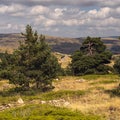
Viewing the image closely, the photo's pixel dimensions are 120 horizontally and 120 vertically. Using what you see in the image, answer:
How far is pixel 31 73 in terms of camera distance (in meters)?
32.2

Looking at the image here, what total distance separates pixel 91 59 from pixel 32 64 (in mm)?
24960

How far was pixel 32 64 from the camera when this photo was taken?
33.3m

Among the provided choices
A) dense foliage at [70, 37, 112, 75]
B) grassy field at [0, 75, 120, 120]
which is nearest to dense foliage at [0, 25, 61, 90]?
grassy field at [0, 75, 120, 120]

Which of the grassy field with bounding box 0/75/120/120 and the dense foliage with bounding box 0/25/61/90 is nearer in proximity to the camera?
the grassy field with bounding box 0/75/120/120

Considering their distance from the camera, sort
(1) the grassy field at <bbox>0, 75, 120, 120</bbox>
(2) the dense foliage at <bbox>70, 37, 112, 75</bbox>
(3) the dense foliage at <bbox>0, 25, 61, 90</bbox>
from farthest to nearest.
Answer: (2) the dense foliage at <bbox>70, 37, 112, 75</bbox> < (3) the dense foliage at <bbox>0, 25, 61, 90</bbox> < (1) the grassy field at <bbox>0, 75, 120, 120</bbox>

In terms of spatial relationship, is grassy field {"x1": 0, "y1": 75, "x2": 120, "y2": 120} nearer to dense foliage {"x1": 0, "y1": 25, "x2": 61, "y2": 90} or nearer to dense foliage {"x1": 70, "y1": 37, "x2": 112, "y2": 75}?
dense foliage {"x1": 0, "y1": 25, "x2": 61, "y2": 90}

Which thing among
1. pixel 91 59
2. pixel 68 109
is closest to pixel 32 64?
pixel 68 109

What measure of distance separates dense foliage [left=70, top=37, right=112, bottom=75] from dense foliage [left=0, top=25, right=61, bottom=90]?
2361 centimetres

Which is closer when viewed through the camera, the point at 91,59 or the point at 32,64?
the point at 32,64

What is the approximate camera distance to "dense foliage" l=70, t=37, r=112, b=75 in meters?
56.5

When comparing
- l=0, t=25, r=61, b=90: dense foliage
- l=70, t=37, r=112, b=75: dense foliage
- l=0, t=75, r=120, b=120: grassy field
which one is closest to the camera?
l=0, t=75, r=120, b=120: grassy field

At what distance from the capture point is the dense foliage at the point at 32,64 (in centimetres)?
3238

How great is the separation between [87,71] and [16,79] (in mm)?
26684

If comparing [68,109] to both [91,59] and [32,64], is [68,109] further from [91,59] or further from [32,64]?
[91,59]
